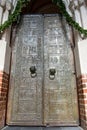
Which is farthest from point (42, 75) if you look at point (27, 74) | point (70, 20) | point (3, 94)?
point (70, 20)

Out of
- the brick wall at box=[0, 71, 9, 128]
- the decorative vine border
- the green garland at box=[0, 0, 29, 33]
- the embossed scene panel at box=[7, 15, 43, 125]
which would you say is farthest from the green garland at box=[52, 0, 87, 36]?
the brick wall at box=[0, 71, 9, 128]

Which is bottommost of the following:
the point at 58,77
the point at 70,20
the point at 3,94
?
the point at 3,94

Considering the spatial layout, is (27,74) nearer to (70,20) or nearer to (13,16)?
(13,16)

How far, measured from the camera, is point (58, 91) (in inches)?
88.1

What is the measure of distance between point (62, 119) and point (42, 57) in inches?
38.9

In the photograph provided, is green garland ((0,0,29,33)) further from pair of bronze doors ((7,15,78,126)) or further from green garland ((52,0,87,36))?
green garland ((52,0,87,36))

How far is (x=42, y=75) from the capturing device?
230 centimetres

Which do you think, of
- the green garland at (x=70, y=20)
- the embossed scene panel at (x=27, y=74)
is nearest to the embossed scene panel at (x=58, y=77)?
the embossed scene panel at (x=27, y=74)

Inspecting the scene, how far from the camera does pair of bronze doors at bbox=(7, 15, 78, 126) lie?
212 cm

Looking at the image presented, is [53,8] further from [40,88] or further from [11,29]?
[40,88]

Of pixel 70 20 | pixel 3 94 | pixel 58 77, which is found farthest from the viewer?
pixel 58 77

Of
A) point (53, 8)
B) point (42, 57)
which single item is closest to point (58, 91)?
point (42, 57)

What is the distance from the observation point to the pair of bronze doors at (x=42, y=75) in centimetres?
212

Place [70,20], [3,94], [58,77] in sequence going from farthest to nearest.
Result: [58,77] → [70,20] → [3,94]
